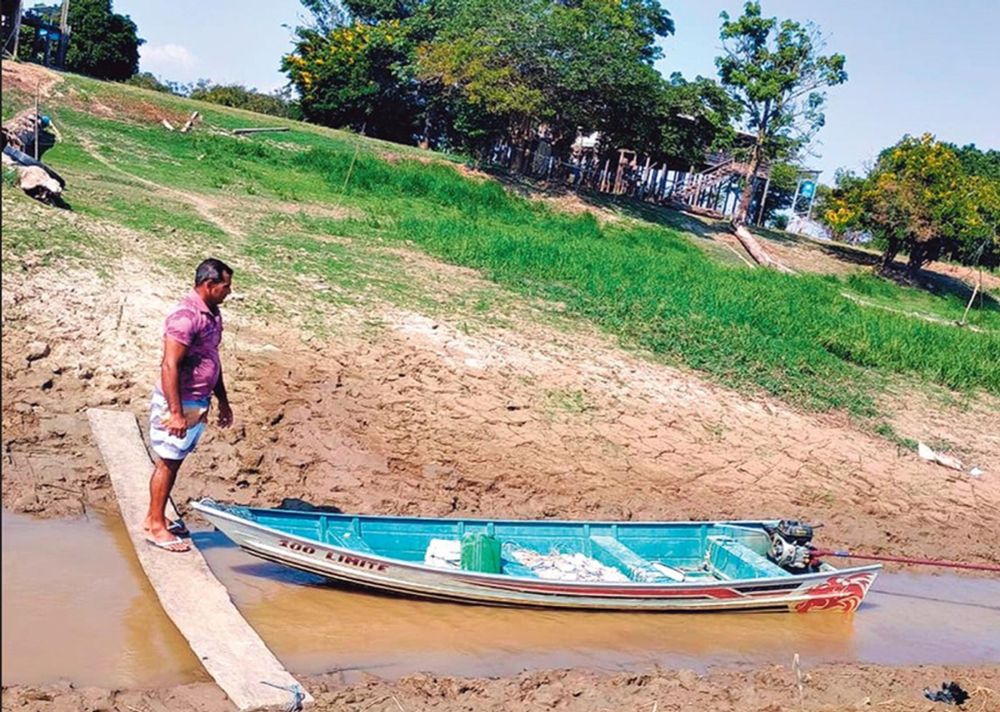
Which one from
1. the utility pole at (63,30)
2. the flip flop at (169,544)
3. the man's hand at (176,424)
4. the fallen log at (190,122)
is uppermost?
the utility pole at (63,30)

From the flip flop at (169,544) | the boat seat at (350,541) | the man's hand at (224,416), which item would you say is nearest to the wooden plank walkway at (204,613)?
the flip flop at (169,544)

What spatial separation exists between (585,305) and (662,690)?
828 cm

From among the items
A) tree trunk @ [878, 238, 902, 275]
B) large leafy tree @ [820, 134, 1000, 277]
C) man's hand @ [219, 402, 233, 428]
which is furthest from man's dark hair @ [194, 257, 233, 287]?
tree trunk @ [878, 238, 902, 275]

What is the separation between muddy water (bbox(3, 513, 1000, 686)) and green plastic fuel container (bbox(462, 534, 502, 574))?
0.36 metres

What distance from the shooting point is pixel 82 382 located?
9.30 m

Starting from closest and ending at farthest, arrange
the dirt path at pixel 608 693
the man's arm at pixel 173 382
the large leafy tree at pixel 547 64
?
the dirt path at pixel 608 693
the man's arm at pixel 173 382
the large leafy tree at pixel 547 64

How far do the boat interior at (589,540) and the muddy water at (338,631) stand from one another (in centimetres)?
42

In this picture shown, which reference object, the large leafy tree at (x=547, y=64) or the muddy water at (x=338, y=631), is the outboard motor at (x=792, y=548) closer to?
the muddy water at (x=338, y=631)

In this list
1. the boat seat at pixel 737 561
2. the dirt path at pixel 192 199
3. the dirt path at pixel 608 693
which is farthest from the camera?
the dirt path at pixel 192 199

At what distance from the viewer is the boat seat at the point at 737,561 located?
8766 mm

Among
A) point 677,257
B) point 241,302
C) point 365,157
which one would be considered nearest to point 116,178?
point 241,302

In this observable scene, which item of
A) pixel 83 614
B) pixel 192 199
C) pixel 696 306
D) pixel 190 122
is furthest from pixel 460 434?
pixel 190 122

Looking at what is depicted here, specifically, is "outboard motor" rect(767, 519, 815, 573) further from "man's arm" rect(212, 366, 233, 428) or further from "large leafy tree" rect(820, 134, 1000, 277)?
"large leafy tree" rect(820, 134, 1000, 277)

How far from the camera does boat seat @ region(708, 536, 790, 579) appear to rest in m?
8.77
